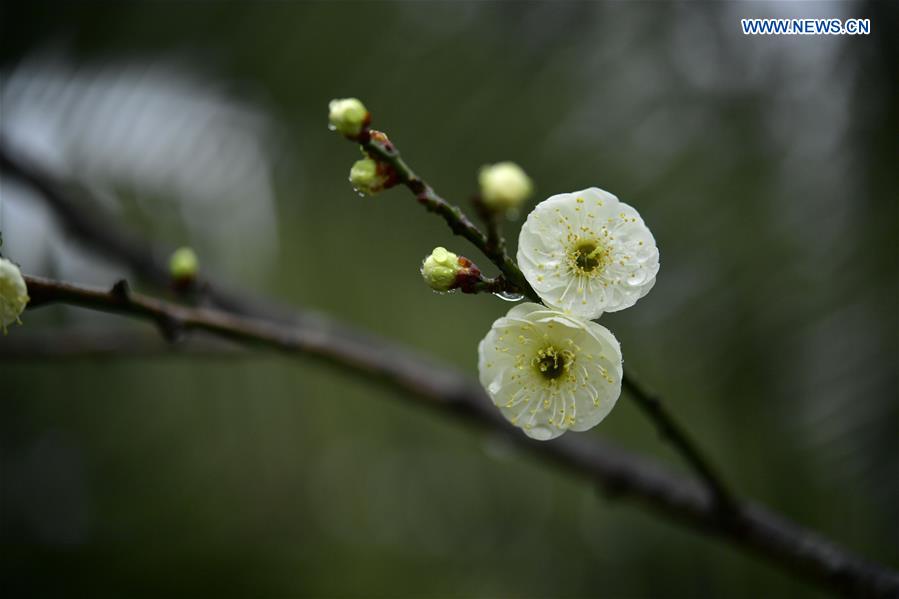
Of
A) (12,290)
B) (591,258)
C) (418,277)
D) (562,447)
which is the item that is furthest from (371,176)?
(418,277)

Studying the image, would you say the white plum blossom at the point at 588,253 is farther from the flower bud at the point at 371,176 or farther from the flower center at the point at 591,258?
the flower bud at the point at 371,176

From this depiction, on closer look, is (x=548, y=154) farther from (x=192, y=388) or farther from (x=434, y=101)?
(x=192, y=388)

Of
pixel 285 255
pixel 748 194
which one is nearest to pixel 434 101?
pixel 285 255

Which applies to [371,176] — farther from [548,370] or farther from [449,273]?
[548,370]

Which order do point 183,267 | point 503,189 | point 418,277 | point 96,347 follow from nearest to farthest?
point 503,189, point 183,267, point 96,347, point 418,277

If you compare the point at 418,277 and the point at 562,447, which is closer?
the point at 562,447

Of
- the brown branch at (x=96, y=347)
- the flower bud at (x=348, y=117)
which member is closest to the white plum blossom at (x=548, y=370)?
the flower bud at (x=348, y=117)

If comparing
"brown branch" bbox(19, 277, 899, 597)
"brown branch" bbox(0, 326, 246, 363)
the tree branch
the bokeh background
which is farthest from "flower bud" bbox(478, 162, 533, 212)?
the bokeh background

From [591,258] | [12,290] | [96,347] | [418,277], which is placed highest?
[418,277]
